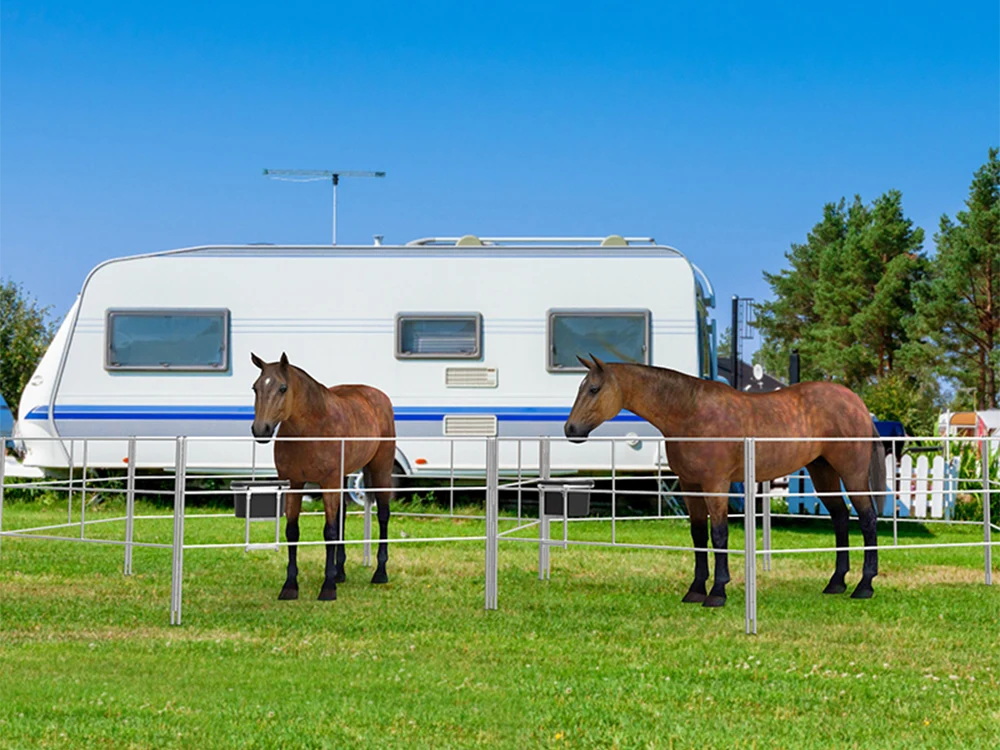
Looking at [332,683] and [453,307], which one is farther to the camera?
[453,307]

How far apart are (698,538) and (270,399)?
335cm

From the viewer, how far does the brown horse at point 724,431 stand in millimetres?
9016

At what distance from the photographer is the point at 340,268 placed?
16156 millimetres

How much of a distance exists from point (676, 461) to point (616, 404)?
1.97ft

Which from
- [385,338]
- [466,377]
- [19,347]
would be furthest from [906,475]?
[19,347]

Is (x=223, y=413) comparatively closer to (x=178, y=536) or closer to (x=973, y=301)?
(x=178, y=536)

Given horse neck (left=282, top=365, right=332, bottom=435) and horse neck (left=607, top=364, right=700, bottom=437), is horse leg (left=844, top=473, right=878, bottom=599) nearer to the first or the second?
horse neck (left=607, top=364, right=700, bottom=437)

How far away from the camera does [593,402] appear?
9.12 meters

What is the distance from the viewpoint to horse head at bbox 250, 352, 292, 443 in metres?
9.09

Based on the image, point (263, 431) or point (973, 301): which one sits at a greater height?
point (973, 301)

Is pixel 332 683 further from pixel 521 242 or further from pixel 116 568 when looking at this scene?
pixel 521 242

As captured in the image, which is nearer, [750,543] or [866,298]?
[750,543]

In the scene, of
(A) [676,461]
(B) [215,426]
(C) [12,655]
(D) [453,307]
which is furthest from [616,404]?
(B) [215,426]

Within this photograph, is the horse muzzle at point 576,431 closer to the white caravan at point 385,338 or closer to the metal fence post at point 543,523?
the metal fence post at point 543,523
